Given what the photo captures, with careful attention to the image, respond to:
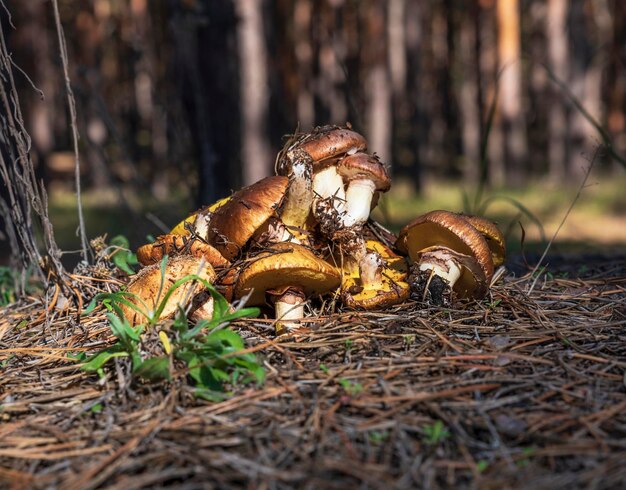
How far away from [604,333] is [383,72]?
12.4m

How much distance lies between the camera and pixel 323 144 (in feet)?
8.95

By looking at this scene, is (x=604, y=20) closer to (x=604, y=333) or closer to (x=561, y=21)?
(x=561, y=21)

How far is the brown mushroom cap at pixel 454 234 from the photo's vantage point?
2557 millimetres

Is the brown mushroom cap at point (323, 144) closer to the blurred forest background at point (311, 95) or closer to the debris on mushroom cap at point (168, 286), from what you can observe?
the debris on mushroom cap at point (168, 286)

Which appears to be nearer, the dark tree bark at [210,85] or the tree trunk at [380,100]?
the dark tree bark at [210,85]

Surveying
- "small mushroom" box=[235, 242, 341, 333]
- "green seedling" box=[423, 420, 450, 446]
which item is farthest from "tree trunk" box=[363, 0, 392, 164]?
"green seedling" box=[423, 420, 450, 446]

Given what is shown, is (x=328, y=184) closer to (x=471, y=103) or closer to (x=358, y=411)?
(x=358, y=411)

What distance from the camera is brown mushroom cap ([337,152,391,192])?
2740 mm

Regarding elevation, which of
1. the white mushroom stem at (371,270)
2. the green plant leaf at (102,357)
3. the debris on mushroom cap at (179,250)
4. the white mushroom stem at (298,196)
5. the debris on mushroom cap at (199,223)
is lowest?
the green plant leaf at (102,357)

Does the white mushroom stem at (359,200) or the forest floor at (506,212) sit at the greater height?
the white mushroom stem at (359,200)

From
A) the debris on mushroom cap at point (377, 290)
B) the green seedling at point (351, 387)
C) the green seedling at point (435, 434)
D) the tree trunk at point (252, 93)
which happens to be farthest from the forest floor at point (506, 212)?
the green seedling at point (435, 434)

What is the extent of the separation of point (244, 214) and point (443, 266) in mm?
864

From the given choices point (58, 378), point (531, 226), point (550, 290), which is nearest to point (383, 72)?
point (531, 226)

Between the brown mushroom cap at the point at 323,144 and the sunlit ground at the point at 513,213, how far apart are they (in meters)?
0.97
